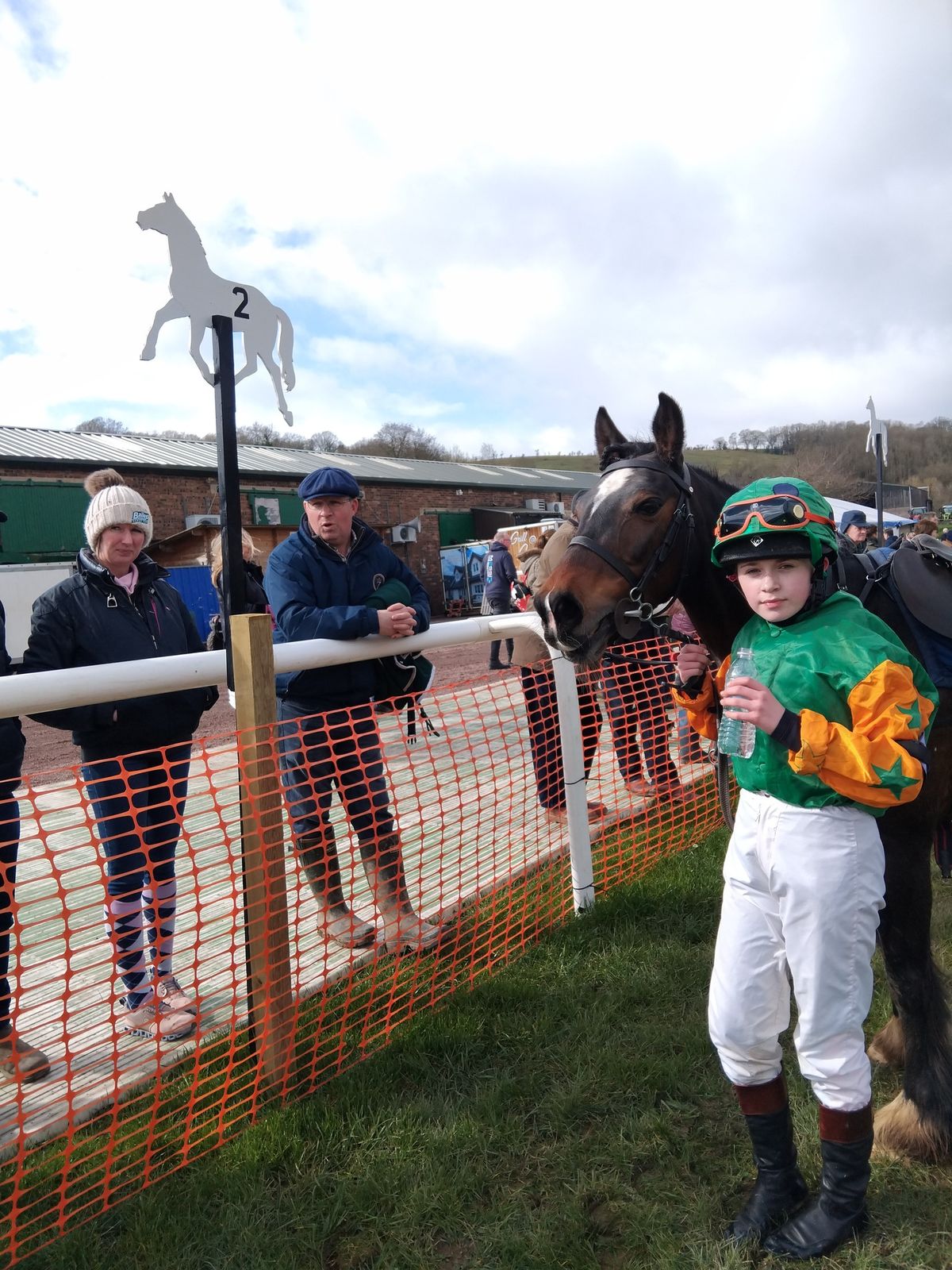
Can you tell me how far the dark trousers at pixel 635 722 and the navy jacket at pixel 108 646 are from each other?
2.66 m

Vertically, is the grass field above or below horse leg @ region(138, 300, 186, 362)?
below

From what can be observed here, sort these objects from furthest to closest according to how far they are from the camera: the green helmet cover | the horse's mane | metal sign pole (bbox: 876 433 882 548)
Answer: metal sign pole (bbox: 876 433 882 548)
the horse's mane
the green helmet cover

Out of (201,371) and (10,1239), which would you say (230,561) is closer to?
(201,371)

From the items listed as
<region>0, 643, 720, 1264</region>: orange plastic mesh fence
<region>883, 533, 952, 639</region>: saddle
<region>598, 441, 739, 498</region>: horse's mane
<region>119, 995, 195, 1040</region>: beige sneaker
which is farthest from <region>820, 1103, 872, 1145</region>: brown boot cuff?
<region>119, 995, 195, 1040</region>: beige sneaker

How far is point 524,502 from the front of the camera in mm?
35000

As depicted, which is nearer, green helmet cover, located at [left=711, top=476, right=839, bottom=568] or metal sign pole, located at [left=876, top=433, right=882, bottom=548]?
green helmet cover, located at [left=711, top=476, right=839, bottom=568]

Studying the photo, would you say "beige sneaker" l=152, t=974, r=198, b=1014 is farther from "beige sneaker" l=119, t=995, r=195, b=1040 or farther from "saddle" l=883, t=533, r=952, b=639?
"saddle" l=883, t=533, r=952, b=639

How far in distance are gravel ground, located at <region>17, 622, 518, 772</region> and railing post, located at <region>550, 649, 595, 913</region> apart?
75cm

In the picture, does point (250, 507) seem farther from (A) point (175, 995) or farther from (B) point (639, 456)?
(B) point (639, 456)

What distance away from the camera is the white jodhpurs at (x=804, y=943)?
179 cm

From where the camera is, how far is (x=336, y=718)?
3521 millimetres

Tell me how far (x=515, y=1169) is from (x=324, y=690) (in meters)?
1.84

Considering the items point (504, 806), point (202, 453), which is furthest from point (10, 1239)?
point (202, 453)

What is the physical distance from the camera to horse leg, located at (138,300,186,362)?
2520mm
